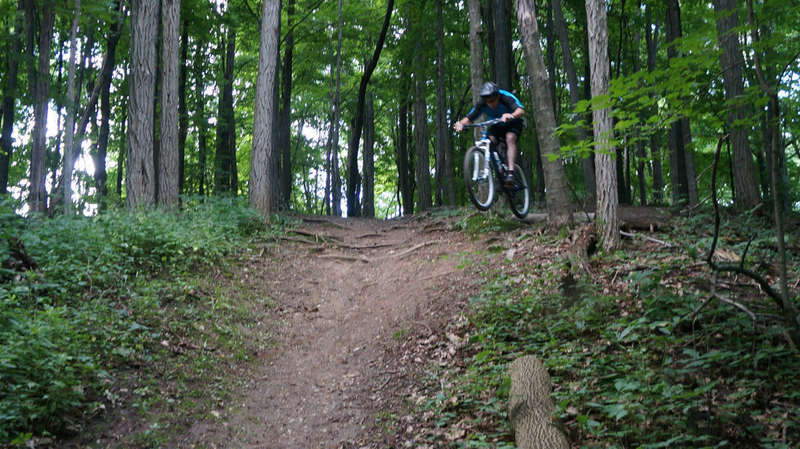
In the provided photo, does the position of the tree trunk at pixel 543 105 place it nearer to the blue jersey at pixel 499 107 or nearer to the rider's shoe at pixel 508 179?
the rider's shoe at pixel 508 179

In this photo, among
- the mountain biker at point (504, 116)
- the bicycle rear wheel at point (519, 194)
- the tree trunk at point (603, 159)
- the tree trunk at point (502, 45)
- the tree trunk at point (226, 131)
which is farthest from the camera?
the tree trunk at point (226, 131)

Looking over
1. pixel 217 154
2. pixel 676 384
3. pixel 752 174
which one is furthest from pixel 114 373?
pixel 217 154

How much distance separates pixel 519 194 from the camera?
9.26 meters

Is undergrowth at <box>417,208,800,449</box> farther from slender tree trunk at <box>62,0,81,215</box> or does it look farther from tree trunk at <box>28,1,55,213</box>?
tree trunk at <box>28,1,55,213</box>

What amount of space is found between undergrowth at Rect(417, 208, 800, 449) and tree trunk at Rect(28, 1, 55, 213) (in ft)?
35.4

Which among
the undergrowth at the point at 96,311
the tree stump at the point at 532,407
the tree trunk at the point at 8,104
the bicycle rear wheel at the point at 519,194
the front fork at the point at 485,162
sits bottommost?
the tree stump at the point at 532,407

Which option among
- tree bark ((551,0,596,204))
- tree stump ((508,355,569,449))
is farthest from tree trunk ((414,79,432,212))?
tree stump ((508,355,569,449))

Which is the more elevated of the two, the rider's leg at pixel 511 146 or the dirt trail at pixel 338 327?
the rider's leg at pixel 511 146

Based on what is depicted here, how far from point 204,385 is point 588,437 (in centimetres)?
392

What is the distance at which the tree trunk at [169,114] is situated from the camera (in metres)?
11.0

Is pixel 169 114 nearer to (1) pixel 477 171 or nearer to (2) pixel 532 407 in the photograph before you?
(1) pixel 477 171

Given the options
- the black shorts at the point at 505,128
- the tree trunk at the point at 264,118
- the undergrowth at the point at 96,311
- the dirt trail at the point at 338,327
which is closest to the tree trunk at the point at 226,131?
the tree trunk at the point at 264,118

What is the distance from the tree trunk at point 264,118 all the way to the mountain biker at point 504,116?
559cm

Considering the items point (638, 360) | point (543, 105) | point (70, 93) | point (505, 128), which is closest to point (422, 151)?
point (543, 105)
